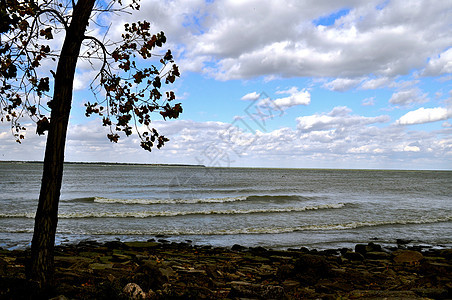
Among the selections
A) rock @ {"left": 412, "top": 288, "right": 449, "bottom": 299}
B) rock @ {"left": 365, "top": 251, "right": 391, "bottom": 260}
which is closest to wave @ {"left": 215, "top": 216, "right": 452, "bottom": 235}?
rock @ {"left": 365, "top": 251, "right": 391, "bottom": 260}

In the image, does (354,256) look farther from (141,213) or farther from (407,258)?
(141,213)

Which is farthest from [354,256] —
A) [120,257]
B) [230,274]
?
[120,257]

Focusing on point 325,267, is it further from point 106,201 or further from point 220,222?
point 106,201

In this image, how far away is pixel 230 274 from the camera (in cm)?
968

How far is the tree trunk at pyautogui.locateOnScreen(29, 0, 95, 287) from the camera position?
5.95m


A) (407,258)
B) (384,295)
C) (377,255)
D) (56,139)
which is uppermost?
(56,139)

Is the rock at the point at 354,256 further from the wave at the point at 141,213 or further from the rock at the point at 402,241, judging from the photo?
the wave at the point at 141,213

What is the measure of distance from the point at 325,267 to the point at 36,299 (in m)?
7.18

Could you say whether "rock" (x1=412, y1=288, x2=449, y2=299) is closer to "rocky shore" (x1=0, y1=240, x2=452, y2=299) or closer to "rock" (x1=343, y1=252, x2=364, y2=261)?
"rocky shore" (x1=0, y1=240, x2=452, y2=299)

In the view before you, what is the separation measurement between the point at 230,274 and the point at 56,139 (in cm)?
616

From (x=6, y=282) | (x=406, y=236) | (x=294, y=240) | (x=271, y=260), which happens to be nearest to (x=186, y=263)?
(x=271, y=260)

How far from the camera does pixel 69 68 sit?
19.6 ft

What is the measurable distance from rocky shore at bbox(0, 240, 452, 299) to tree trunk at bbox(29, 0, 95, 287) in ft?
1.90

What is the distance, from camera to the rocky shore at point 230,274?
A: 6457 millimetres
